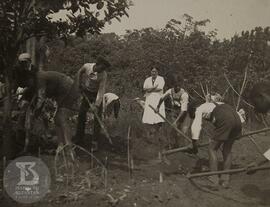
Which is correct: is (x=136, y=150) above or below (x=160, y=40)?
below

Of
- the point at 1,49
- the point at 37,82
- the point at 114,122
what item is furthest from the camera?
the point at 114,122

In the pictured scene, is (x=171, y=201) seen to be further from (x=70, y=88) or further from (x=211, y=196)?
(x=70, y=88)

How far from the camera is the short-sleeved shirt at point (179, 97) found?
7988 mm

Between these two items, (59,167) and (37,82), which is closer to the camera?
(59,167)

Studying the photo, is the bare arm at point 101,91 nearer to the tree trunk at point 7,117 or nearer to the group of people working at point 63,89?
the group of people working at point 63,89

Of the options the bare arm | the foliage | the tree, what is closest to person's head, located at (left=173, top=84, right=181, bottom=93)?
the bare arm

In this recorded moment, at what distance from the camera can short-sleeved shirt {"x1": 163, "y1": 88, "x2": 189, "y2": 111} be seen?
26.2 ft

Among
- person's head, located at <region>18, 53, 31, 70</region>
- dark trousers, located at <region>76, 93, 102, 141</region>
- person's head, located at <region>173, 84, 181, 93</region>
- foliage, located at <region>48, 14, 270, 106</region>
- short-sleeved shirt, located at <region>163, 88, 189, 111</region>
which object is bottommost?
dark trousers, located at <region>76, 93, 102, 141</region>

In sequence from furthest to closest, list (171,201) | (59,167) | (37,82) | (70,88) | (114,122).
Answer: (114,122)
(70,88)
(37,82)
(59,167)
(171,201)

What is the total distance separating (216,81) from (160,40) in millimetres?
3725

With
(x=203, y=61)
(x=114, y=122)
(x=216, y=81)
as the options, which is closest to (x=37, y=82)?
(x=114, y=122)

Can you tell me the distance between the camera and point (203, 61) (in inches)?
651

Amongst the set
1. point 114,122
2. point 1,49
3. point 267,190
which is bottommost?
point 267,190

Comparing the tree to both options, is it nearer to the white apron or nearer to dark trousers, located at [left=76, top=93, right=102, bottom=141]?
dark trousers, located at [left=76, top=93, right=102, bottom=141]
